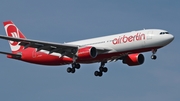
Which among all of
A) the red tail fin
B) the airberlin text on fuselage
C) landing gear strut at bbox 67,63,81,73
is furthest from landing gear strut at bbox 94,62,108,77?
the red tail fin

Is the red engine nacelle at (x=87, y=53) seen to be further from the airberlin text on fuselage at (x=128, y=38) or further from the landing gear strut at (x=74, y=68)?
the airberlin text on fuselage at (x=128, y=38)

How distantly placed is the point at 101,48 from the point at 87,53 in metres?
2.21

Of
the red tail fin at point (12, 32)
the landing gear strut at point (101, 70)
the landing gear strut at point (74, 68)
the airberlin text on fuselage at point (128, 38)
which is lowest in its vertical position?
the landing gear strut at point (74, 68)

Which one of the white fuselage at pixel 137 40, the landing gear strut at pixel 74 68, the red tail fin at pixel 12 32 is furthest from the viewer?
the red tail fin at pixel 12 32

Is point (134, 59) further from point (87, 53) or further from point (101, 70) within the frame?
point (87, 53)

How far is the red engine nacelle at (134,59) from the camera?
79.6 meters

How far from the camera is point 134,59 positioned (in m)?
79.6

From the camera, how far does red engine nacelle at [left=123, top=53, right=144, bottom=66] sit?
79625 millimetres

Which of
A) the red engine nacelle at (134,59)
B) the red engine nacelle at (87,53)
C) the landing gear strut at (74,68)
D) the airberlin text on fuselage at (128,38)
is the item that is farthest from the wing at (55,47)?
the red engine nacelle at (134,59)

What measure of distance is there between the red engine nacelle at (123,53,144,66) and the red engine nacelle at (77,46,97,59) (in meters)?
5.87

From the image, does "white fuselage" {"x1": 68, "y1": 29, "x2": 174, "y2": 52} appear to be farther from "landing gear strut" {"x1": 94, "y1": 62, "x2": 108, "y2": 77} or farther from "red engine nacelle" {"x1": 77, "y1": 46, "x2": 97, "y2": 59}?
"landing gear strut" {"x1": 94, "y1": 62, "x2": 108, "y2": 77}

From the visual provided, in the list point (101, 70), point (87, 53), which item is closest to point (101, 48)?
point (87, 53)

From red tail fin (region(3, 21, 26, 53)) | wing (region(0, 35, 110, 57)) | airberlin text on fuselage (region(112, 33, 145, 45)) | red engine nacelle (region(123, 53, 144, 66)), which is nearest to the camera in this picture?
airberlin text on fuselage (region(112, 33, 145, 45))

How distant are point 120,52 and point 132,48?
1571 millimetres
